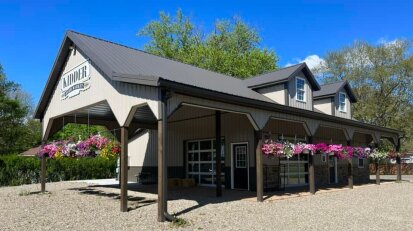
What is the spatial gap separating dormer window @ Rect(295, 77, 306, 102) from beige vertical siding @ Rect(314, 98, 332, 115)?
3.39m

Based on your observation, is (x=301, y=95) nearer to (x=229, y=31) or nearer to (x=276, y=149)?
(x=276, y=149)

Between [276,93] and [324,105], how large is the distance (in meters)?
5.37

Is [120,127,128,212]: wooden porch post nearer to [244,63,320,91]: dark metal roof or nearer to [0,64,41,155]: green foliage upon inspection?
[244,63,320,91]: dark metal roof

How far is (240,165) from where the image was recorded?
656 inches

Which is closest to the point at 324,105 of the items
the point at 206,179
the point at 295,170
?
the point at 295,170

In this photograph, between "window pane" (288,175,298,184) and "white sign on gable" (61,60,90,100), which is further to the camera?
"window pane" (288,175,298,184)

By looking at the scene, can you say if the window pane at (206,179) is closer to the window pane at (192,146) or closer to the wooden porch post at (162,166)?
the window pane at (192,146)

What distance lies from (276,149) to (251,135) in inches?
118

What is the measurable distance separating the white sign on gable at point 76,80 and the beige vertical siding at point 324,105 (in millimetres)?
13574

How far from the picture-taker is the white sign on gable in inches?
522

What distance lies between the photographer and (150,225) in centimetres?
873

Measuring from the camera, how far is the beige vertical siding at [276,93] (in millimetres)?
17625

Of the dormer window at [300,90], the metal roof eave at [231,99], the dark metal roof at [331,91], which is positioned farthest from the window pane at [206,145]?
the dark metal roof at [331,91]

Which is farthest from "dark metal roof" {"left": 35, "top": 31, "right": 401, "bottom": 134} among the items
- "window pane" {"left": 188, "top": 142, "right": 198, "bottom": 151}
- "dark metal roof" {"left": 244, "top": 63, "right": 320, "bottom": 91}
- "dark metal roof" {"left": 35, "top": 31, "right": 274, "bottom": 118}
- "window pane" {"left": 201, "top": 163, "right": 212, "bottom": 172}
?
Answer: "window pane" {"left": 201, "top": 163, "right": 212, "bottom": 172}
